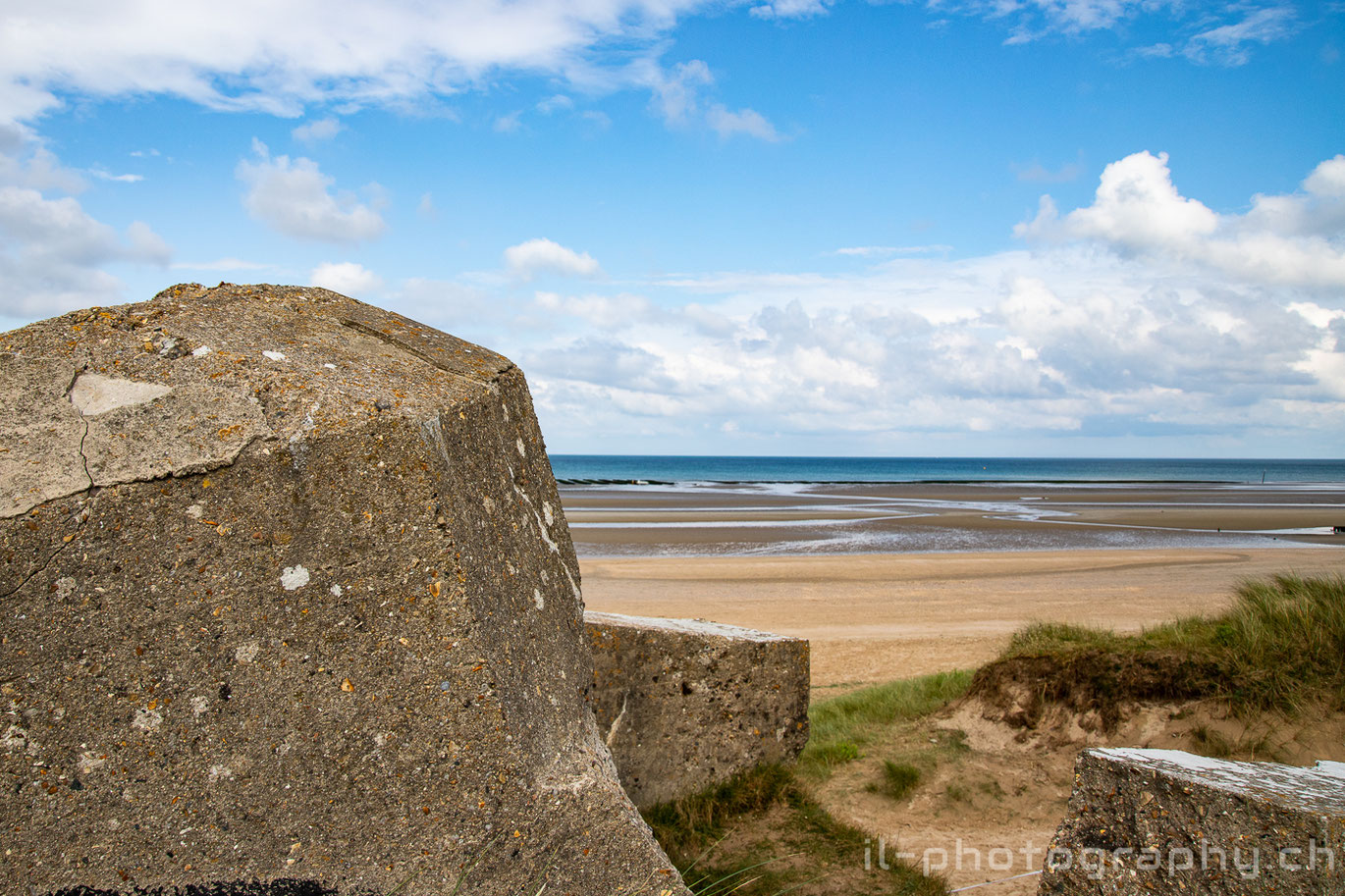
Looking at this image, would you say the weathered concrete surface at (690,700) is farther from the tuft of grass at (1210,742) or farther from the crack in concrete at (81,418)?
the crack in concrete at (81,418)

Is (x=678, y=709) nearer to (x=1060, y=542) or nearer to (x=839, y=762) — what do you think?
(x=839, y=762)

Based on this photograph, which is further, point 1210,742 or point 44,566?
point 1210,742

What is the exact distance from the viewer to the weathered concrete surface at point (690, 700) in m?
4.24

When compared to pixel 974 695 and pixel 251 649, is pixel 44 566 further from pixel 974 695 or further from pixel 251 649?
pixel 974 695

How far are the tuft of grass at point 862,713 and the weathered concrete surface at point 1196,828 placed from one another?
8.85 ft

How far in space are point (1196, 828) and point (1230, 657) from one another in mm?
3274

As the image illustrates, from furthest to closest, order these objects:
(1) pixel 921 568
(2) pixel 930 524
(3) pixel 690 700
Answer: (2) pixel 930 524
(1) pixel 921 568
(3) pixel 690 700

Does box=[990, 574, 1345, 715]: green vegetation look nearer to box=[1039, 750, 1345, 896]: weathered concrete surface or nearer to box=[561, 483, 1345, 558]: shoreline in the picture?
box=[1039, 750, 1345, 896]: weathered concrete surface

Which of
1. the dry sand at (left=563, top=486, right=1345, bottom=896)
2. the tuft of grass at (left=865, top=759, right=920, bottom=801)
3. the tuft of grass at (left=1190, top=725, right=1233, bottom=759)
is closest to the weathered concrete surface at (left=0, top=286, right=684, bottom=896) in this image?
the dry sand at (left=563, top=486, right=1345, bottom=896)

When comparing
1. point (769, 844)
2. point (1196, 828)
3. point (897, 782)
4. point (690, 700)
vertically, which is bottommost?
point (897, 782)

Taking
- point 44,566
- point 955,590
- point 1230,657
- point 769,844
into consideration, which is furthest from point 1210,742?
point 955,590

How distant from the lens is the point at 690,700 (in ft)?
14.6

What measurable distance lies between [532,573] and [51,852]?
1394 millimetres

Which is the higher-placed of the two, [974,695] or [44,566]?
[44,566]
